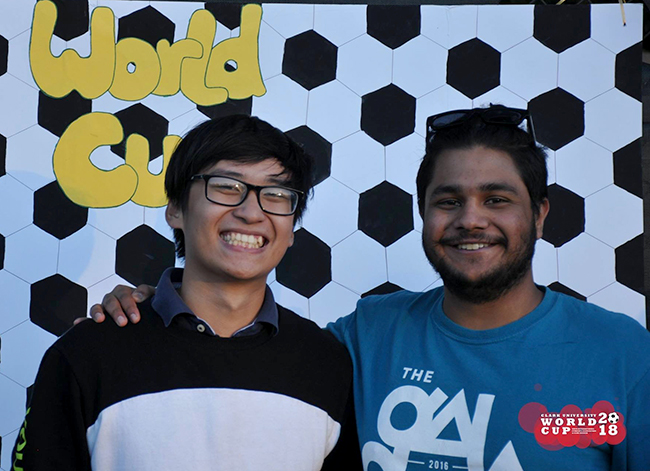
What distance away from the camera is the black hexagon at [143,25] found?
2.34 m

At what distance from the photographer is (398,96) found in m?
2.37

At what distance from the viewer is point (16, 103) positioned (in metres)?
2.30

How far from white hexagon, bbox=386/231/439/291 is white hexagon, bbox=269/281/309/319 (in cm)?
32

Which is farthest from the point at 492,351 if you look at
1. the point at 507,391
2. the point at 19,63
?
the point at 19,63

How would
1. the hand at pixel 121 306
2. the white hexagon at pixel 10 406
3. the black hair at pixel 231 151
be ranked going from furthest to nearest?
1. the white hexagon at pixel 10 406
2. the black hair at pixel 231 151
3. the hand at pixel 121 306

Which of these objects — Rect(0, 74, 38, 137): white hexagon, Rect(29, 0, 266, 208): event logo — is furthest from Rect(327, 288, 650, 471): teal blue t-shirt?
Rect(0, 74, 38, 137): white hexagon

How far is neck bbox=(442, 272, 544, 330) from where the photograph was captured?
60.1 inches

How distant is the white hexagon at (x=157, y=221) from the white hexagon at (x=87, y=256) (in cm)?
12

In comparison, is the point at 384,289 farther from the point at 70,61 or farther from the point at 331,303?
the point at 70,61

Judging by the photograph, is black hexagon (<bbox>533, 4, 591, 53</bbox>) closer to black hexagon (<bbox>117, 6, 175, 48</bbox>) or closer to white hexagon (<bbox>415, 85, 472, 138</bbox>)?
white hexagon (<bbox>415, 85, 472, 138</bbox>)

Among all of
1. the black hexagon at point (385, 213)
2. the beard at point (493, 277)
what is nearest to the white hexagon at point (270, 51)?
the black hexagon at point (385, 213)

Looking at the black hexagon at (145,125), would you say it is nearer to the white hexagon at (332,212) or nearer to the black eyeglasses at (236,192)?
the white hexagon at (332,212)

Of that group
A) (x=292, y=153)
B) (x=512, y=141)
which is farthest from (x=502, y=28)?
(x=292, y=153)

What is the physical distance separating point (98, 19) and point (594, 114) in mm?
1802
